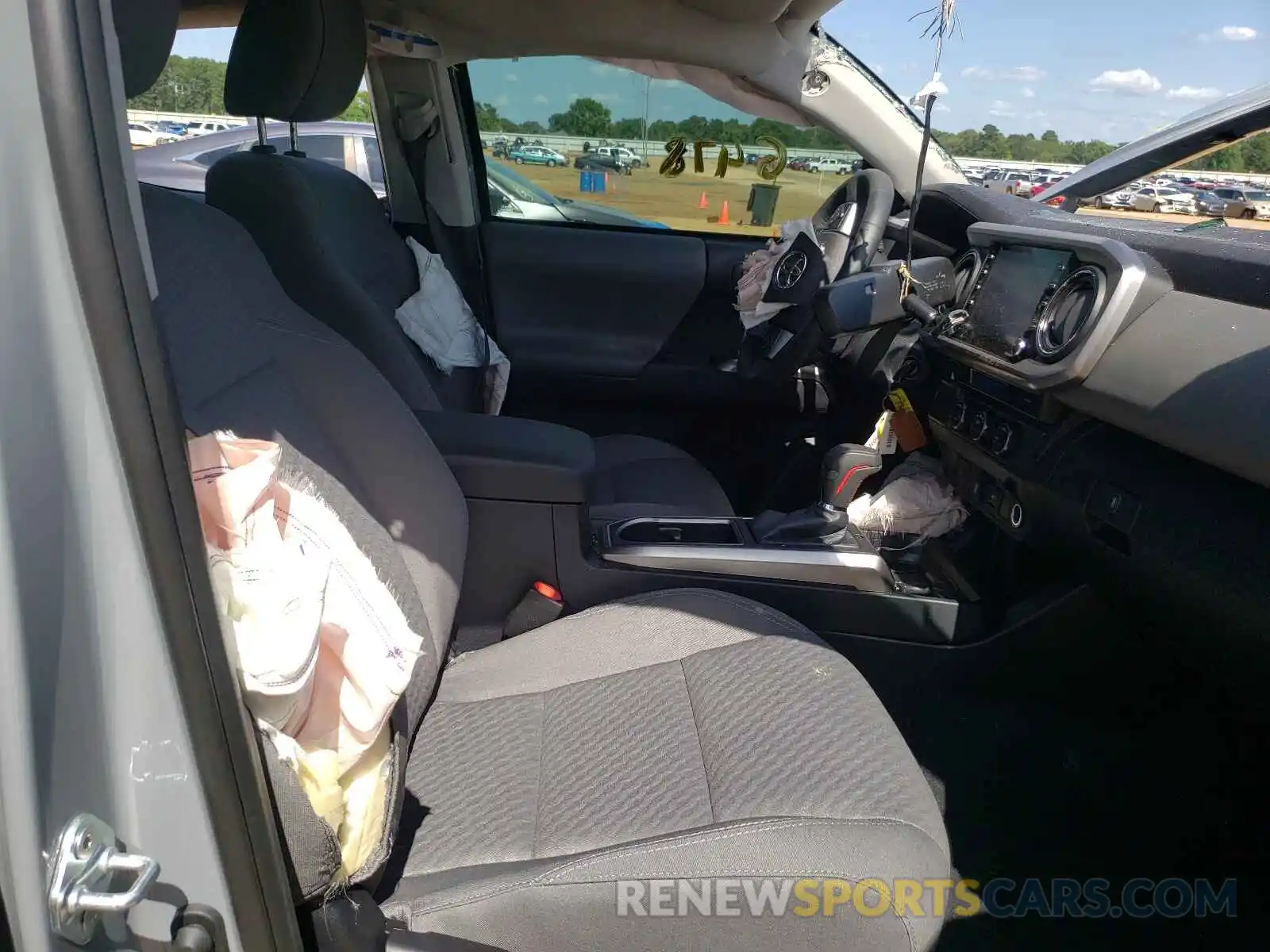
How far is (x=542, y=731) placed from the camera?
1.36 meters

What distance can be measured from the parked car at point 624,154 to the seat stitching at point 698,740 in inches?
70.6

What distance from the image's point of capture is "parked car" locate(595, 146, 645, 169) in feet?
9.16

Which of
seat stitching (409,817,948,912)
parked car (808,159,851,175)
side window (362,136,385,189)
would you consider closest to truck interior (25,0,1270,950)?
seat stitching (409,817,948,912)

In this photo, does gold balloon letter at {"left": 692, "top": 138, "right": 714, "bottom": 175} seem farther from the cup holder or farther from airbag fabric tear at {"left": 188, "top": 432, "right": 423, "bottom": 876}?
airbag fabric tear at {"left": 188, "top": 432, "right": 423, "bottom": 876}

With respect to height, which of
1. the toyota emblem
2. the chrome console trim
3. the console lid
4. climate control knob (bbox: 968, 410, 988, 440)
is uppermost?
the toyota emblem

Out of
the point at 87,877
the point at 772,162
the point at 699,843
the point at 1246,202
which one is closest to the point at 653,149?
the point at 772,162

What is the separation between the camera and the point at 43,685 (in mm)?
647

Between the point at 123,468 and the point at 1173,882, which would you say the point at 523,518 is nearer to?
the point at 123,468

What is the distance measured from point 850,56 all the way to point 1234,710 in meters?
1.68

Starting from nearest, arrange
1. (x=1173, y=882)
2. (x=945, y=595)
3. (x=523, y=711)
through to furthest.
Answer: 1. (x=523, y=711)
2. (x=1173, y=882)
3. (x=945, y=595)

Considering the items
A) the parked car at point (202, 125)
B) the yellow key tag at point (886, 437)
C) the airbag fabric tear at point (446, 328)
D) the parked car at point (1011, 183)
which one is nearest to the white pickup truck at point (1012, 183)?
the parked car at point (1011, 183)

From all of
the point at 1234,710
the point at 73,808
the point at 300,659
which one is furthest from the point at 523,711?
the point at 1234,710

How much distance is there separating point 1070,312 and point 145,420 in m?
1.26

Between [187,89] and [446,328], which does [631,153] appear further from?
[187,89]
